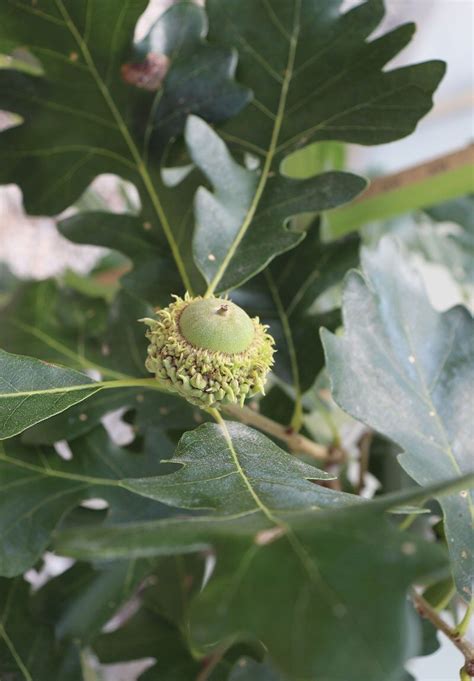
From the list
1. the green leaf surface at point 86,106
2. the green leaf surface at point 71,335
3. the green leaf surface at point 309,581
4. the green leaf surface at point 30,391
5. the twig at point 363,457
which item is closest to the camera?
the green leaf surface at point 309,581

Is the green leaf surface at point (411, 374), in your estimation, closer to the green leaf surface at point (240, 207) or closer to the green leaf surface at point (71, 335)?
the green leaf surface at point (240, 207)

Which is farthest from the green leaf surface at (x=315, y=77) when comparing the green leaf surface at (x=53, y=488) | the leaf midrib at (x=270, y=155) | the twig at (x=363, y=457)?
the twig at (x=363, y=457)

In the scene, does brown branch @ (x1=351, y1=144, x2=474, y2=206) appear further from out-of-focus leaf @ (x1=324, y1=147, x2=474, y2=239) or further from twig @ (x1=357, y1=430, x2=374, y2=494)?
twig @ (x1=357, y1=430, x2=374, y2=494)

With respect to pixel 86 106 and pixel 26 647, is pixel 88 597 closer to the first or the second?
pixel 26 647

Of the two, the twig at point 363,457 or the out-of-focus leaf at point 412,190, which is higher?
the out-of-focus leaf at point 412,190

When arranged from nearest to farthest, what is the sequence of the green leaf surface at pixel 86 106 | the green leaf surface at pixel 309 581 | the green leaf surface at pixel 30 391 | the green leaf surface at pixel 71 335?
1. the green leaf surface at pixel 309 581
2. the green leaf surface at pixel 30 391
3. the green leaf surface at pixel 86 106
4. the green leaf surface at pixel 71 335

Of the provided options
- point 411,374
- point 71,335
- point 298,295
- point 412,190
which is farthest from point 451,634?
point 412,190
